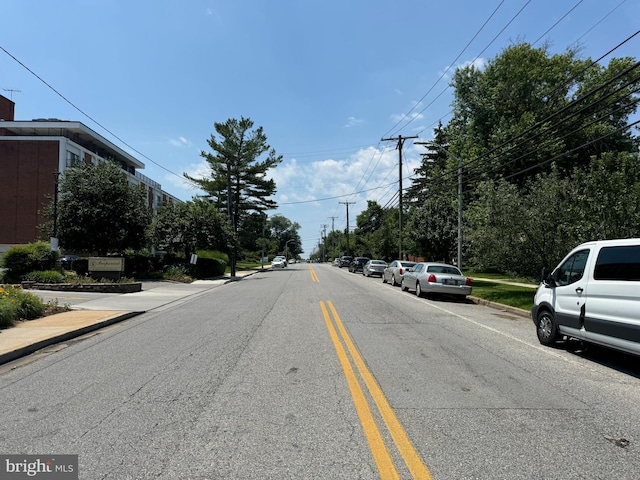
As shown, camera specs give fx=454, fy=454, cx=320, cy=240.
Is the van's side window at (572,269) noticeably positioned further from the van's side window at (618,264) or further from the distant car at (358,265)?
the distant car at (358,265)

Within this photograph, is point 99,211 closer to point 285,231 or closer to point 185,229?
point 185,229

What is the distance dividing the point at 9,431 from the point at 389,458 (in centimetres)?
366

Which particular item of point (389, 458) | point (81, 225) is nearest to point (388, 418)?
point (389, 458)

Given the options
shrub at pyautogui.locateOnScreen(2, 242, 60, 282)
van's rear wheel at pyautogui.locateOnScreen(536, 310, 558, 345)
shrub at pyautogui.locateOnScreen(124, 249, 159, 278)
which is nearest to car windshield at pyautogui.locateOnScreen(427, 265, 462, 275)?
van's rear wheel at pyautogui.locateOnScreen(536, 310, 558, 345)

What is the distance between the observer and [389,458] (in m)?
3.81

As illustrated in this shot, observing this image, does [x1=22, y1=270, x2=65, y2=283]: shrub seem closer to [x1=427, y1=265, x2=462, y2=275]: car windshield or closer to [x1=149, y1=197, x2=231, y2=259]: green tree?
[x1=149, y1=197, x2=231, y2=259]: green tree

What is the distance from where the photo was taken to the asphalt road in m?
3.76

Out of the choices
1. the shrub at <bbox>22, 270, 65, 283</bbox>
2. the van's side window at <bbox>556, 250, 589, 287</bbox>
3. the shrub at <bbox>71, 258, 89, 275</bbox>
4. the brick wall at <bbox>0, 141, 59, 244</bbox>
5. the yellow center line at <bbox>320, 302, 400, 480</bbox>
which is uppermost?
the brick wall at <bbox>0, 141, 59, 244</bbox>

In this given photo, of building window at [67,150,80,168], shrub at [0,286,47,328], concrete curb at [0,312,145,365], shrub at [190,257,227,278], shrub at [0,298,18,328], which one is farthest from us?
building window at [67,150,80,168]

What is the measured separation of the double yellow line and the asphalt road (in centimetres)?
2

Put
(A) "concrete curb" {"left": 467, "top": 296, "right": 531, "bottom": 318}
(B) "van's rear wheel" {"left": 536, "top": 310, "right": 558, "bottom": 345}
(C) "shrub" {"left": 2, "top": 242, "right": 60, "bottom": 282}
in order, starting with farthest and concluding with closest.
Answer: (C) "shrub" {"left": 2, "top": 242, "right": 60, "bottom": 282} < (A) "concrete curb" {"left": 467, "top": 296, "right": 531, "bottom": 318} < (B) "van's rear wheel" {"left": 536, "top": 310, "right": 558, "bottom": 345}

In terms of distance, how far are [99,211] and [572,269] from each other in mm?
24841

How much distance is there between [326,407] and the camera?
5078mm

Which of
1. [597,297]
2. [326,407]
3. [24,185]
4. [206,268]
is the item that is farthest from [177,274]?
[24,185]
